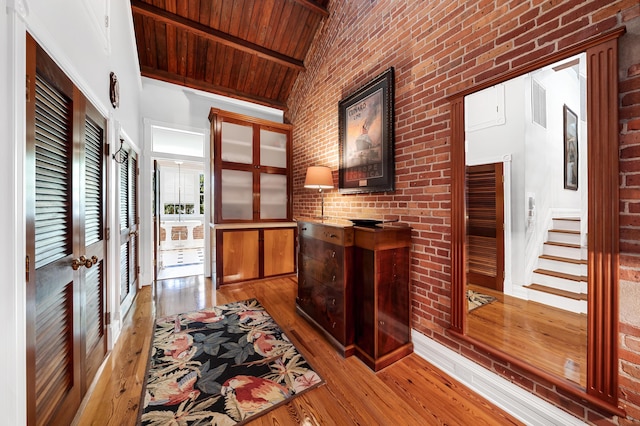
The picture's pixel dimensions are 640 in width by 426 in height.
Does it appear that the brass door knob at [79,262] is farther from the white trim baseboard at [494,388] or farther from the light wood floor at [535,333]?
the light wood floor at [535,333]

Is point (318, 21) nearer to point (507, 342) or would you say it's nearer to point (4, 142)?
point (4, 142)

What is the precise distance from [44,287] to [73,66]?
4.03 feet

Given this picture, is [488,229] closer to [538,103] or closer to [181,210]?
[538,103]

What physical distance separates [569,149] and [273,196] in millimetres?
3728

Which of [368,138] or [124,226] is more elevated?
[368,138]

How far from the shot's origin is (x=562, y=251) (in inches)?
87.6

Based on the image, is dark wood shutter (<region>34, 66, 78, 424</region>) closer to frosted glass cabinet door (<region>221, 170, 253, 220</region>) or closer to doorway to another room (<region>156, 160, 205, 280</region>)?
frosted glass cabinet door (<region>221, 170, 253, 220</region>)

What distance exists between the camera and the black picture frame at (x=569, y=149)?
1.97m

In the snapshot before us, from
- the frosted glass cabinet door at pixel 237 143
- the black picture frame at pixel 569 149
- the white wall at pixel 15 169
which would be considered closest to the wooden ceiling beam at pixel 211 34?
the frosted glass cabinet door at pixel 237 143

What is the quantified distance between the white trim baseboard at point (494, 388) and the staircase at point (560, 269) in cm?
97

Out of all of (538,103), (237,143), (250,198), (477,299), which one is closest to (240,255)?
(250,198)

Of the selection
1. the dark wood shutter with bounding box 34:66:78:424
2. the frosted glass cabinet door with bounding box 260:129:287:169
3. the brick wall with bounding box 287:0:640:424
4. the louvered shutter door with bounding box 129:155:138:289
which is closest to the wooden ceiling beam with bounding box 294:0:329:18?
the brick wall with bounding box 287:0:640:424

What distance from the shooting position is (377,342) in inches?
74.9

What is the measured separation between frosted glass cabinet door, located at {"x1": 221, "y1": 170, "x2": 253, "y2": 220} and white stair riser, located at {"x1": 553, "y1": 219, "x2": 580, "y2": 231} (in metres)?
3.86
